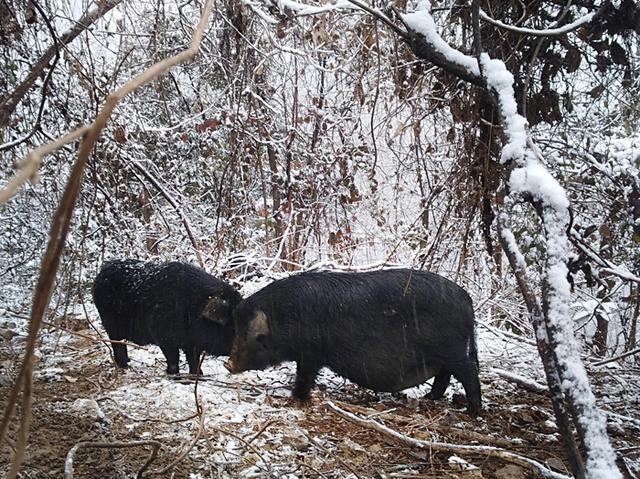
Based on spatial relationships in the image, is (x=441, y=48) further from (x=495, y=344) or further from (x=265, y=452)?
(x=495, y=344)

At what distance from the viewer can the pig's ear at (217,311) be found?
454 centimetres

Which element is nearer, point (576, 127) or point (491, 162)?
point (491, 162)

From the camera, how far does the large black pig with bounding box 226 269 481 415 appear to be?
155 inches

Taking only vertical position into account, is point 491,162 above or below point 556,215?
above

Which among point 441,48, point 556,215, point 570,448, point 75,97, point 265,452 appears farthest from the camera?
point 75,97

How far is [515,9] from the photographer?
380 centimetres

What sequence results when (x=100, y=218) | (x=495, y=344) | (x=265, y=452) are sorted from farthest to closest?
(x=100, y=218)
(x=495, y=344)
(x=265, y=452)

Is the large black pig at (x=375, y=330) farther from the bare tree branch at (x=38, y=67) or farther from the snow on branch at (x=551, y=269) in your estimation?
the bare tree branch at (x=38, y=67)

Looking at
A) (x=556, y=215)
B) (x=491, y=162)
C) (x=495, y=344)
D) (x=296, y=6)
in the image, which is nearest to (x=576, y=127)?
(x=491, y=162)

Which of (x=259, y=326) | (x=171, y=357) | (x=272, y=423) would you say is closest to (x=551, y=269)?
(x=272, y=423)

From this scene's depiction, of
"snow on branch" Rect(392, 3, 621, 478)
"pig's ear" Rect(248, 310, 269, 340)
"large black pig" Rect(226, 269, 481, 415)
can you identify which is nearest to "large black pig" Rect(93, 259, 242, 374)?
"pig's ear" Rect(248, 310, 269, 340)

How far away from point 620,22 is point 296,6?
1920mm

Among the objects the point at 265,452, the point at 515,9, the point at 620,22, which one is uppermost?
the point at 515,9

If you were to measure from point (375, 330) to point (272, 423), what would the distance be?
113 cm
